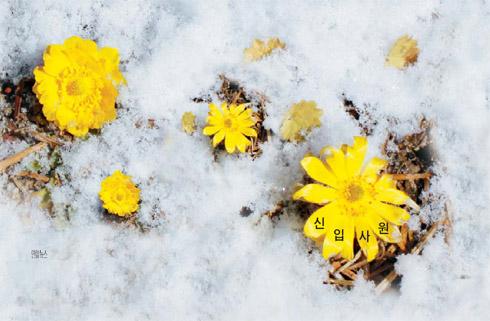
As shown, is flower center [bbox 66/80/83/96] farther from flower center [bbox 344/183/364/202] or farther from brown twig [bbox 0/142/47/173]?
flower center [bbox 344/183/364/202]

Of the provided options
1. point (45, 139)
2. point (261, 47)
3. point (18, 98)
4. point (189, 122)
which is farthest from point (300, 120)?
point (18, 98)

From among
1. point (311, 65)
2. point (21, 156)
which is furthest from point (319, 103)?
point (21, 156)

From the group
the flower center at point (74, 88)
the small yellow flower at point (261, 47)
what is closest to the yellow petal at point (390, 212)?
the small yellow flower at point (261, 47)

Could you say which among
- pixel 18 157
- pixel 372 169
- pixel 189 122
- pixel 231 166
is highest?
pixel 18 157

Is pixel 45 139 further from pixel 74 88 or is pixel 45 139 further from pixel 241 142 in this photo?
pixel 241 142

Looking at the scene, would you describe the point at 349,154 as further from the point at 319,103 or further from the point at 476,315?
the point at 476,315
